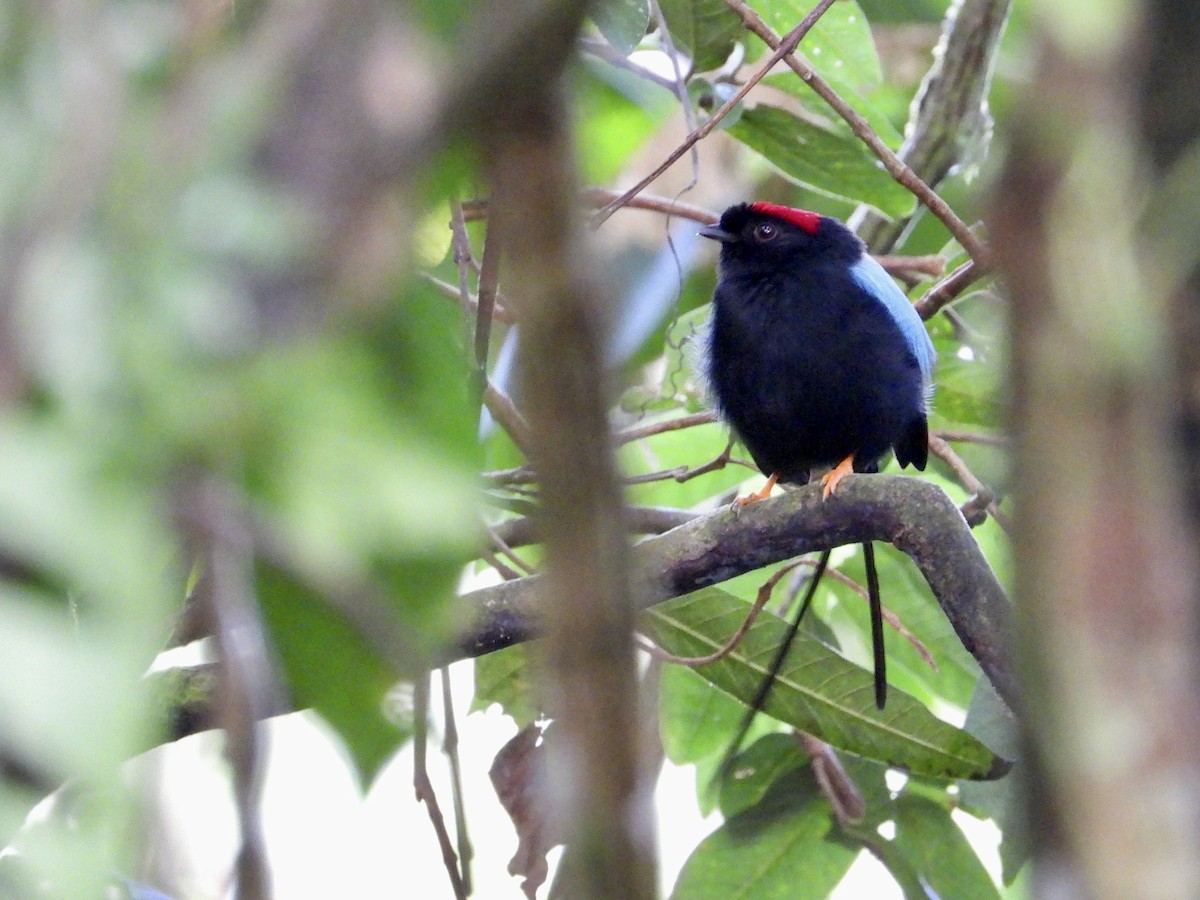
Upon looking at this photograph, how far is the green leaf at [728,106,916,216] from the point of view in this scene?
4.02 m

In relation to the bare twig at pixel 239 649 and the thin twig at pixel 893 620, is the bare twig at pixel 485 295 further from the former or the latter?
the bare twig at pixel 239 649

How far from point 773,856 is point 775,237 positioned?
1808 mm

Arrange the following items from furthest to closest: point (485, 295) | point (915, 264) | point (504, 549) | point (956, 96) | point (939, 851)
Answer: point (956, 96), point (915, 264), point (939, 851), point (504, 549), point (485, 295)

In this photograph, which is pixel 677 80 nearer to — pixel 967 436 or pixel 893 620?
pixel 967 436

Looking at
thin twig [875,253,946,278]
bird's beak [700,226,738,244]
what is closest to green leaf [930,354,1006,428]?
thin twig [875,253,946,278]

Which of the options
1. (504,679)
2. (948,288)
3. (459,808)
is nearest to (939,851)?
(504,679)

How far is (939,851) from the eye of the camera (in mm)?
3615

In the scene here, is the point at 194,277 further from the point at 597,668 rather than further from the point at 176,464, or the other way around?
the point at 597,668

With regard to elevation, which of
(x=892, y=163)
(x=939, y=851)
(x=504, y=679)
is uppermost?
(x=892, y=163)

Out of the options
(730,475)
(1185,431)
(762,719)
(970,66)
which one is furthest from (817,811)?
(1185,431)

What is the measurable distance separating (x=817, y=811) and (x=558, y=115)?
319cm

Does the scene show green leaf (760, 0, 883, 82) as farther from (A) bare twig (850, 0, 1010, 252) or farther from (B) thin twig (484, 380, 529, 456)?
(B) thin twig (484, 380, 529, 456)

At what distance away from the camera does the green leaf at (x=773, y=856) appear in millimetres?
3580

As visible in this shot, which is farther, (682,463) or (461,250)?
(682,463)
